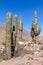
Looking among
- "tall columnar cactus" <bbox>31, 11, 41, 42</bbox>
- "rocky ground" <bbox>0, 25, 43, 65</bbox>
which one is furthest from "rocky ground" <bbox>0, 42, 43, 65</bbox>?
"tall columnar cactus" <bbox>31, 11, 41, 42</bbox>

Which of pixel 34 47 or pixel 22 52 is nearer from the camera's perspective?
pixel 22 52

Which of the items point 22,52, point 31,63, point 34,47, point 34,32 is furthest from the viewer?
point 34,32

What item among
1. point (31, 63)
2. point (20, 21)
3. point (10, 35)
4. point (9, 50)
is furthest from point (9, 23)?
point (20, 21)

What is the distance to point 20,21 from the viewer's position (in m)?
25.6

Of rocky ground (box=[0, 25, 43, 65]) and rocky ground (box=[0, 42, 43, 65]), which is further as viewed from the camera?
rocky ground (box=[0, 25, 43, 65])

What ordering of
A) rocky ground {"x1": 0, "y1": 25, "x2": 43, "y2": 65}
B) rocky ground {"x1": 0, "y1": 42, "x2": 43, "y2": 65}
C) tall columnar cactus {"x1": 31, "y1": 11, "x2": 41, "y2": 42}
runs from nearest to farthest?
rocky ground {"x1": 0, "y1": 42, "x2": 43, "y2": 65}
rocky ground {"x1": 0, "y1": 25, "x2": 43, "y2": 65}
tall columnar cactus {"x1": 31, "y1": 11, "x2": 41, "y2": 42}

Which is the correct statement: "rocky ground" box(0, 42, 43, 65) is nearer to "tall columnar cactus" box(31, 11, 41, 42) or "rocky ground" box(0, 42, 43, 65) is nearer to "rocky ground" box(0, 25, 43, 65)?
"rocky ground" box(0, 25, 43, 65)

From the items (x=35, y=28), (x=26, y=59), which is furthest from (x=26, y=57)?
(x=35, y=28)

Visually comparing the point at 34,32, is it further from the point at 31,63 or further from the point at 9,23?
the point at 31,63

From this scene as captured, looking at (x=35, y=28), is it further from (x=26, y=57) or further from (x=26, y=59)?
(x=26, y=59)

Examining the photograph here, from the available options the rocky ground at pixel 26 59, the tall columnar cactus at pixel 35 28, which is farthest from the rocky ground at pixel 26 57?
the tall columnar cactus at pixel 35 28

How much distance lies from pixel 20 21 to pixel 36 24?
2.18m

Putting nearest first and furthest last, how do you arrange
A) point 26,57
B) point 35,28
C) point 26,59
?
point 26,59, point 26,57, point 35,28

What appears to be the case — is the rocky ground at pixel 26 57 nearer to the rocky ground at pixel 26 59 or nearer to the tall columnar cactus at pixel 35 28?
the rocky ground at pixel 26 59
